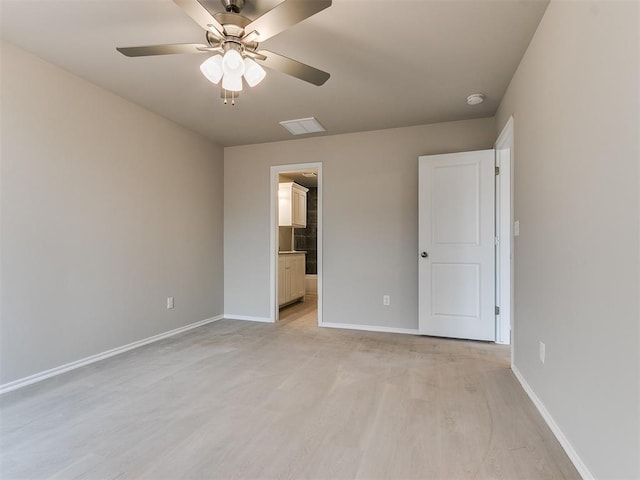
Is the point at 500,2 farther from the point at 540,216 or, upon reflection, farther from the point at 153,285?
the point at 153,285

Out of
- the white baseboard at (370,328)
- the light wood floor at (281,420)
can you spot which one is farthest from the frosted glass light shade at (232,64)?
the white baseboard at (370,328)

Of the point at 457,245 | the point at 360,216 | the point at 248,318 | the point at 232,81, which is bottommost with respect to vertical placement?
the point at 248,318

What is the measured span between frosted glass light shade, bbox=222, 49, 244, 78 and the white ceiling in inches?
14.6

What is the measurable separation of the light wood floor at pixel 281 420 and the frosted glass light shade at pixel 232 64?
6.15 ft

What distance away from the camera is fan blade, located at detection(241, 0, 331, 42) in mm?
1439

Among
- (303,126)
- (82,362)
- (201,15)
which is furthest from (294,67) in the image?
(82,362)

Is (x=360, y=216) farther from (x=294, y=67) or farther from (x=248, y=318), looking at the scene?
(x=294, y=67)

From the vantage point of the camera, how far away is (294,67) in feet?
6.29

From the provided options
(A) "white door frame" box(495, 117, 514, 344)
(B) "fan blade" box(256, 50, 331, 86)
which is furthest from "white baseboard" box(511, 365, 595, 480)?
(B) "fan blade" box(256, 50, 331, 86)

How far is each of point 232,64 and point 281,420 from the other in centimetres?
193

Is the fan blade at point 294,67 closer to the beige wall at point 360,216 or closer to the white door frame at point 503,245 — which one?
the beige wall at point 360,216

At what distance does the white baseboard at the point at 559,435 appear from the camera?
144cm


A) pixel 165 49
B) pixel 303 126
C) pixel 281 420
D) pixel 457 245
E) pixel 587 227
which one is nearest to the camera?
pixel 587 227

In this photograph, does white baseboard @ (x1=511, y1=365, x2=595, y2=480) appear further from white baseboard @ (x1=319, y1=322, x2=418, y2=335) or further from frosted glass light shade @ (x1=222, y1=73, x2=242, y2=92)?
frosted glass light shade @ (x1=222, y1=73, x2=242, y2=92)
